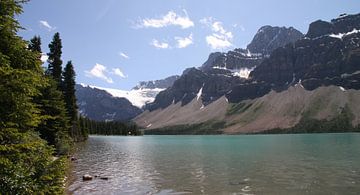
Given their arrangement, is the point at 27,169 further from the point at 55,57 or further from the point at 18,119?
the point at 55,57

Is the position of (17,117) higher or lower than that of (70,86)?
lower

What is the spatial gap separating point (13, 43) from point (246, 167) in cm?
4547

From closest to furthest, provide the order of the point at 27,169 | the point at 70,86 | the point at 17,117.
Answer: the point at 17,117
the point at 27,169
the point at 70,86

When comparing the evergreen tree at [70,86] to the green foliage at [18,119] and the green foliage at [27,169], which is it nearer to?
the green foliage at [27,169]

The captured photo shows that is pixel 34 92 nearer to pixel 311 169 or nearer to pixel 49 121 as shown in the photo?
pixel 49 121

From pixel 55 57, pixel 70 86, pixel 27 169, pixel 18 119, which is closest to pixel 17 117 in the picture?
pixel 18 119

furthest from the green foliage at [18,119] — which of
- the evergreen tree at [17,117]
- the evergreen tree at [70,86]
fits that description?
the evergreen tree at [70,86]

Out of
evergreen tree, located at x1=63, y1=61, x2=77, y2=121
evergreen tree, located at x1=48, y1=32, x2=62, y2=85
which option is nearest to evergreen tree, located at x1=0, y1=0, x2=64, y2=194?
evergreen tree, located at x1=48, y1=32, x2=62, y2=85

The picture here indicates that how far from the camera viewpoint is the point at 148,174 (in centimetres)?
5116

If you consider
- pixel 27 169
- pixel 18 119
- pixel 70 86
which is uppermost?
pixel 70 86

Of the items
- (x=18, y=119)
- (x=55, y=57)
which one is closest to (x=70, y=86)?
(x=55, y=57)

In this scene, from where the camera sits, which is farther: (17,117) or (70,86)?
(70,86)

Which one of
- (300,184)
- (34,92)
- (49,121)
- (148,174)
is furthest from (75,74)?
(34,92)

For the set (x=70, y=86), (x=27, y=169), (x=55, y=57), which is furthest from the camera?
(x=70, y=86)
